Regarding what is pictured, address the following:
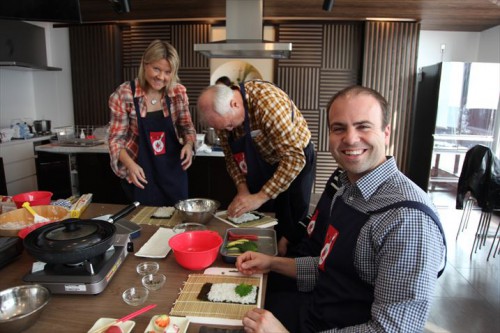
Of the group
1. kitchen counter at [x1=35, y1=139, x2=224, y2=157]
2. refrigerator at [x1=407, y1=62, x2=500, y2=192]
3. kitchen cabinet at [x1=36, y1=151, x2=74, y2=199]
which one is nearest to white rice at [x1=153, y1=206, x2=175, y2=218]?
kitchen counter at [x1=35, y1=139, x2=224, y2=157]

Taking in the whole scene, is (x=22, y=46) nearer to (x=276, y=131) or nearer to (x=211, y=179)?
(x=211, y=179)

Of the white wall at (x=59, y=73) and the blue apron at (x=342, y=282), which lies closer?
the blue apron at (x=342, y=282)

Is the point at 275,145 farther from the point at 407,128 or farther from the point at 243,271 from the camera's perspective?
the point at 407,128

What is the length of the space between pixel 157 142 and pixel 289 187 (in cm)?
88

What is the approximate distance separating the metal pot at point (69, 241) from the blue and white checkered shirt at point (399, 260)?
2.45 feet

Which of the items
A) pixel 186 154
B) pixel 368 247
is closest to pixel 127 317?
pixel 368 247

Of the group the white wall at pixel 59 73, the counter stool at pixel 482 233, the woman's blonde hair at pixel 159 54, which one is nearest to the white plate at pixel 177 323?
the woman's blonde hair at pixel 159 54

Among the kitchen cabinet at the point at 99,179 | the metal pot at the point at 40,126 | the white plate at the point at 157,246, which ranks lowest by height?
the kitchen cabinet at the point at 99,179

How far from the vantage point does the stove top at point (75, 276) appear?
105 cm

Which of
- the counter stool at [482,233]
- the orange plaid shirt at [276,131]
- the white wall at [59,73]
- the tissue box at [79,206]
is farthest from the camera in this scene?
the white wall at [59,73]

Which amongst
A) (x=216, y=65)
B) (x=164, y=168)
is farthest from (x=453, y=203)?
(x=164, y=168)

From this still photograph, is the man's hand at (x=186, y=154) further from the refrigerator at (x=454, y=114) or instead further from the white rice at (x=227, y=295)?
the refrigerator at (x=454, y=114)

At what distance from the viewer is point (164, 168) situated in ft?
7.45

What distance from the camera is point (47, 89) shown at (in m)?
5.32
